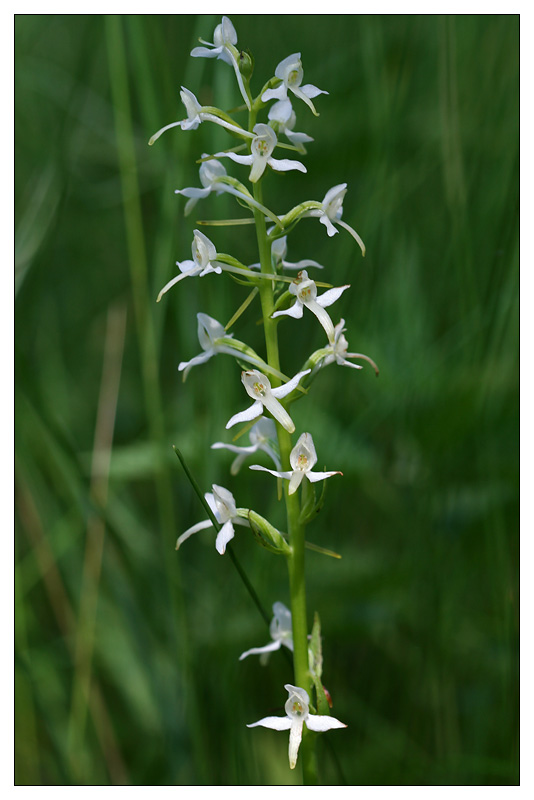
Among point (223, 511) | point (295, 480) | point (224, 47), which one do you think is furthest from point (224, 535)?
point (224, 47)

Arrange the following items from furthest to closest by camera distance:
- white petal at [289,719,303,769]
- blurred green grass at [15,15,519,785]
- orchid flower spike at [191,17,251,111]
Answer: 1. blurred green grass at [15,15,519,785]
2. orchid flower spike at [191,17,251,111]
3. white petal at [289,719,303,769]

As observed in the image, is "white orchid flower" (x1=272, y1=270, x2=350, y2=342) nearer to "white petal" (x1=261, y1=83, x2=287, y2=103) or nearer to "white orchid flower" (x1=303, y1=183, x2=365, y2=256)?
"white orchid flower" (x1=303, y1=183, x2=365, y2=256)

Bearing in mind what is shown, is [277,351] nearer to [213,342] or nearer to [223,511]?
[213,342]

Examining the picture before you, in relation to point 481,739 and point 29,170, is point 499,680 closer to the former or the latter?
point 481,739

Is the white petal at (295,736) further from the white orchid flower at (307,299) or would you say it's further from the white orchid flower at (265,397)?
the white orchid flower at (307,299)

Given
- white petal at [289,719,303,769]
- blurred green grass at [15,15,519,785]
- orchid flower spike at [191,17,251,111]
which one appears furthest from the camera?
blurred green grass at [15,15,519,785]

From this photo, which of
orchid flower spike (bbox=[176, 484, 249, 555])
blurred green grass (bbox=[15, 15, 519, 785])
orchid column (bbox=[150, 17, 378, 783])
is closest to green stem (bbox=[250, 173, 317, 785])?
orchid column (bbox=[150, 17, 378, 783])
